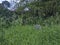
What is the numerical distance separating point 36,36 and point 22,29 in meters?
0.69

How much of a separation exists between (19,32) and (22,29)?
28 centimetres

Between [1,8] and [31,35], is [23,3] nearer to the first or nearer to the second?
[1,8]

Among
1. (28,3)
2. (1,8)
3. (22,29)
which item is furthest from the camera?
(28,3)

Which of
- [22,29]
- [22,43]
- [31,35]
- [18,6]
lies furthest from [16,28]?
[18,6]

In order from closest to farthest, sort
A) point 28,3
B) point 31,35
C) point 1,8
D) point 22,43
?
point 22,43, point 31,35, point 1,8, point 28,3

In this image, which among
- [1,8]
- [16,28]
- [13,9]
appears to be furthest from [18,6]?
[16,28]

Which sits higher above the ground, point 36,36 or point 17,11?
point 36,36

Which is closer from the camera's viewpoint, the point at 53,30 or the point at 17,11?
the point at 53,30

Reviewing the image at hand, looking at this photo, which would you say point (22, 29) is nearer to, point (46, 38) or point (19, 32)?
point (19, 32)

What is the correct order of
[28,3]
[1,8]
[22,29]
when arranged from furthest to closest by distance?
[28,3]
[1,8]
[22,29]

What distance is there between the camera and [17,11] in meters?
9.07

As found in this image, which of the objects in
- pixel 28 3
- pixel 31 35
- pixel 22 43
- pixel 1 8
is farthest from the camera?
pixel 28 3

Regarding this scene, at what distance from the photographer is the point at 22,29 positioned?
5.57m

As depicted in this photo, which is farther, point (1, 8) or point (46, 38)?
point (1, 8)
